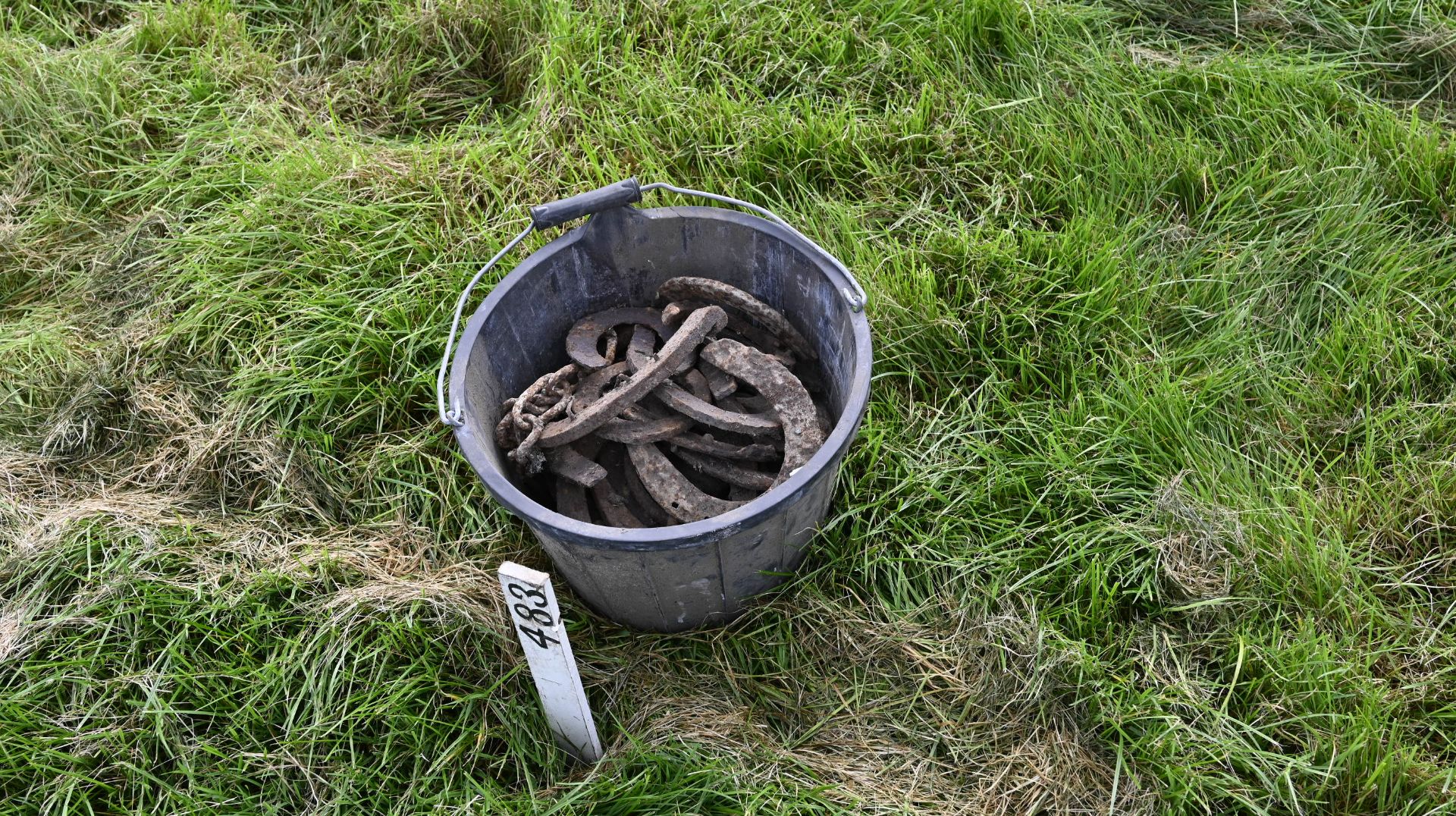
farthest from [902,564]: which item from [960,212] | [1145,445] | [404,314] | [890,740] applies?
[404,314]

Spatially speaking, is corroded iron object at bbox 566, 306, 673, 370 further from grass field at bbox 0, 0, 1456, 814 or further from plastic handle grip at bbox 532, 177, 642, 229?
grass field at bbox 0, 0, 1456, 814

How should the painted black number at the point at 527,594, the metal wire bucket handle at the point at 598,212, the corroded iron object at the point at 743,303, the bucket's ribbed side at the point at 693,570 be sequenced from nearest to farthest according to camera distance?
the painted black number at the point at 527,594 → the bucket's ribbed side at the point at 693,570 → the metal wire bucket handle at the point at 598,212 → the corroded iron object at the point at 743,303

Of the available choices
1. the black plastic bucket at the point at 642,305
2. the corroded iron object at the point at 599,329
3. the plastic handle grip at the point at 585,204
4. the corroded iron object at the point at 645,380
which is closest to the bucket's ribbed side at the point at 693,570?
the black plastic bucket at the point at 642,305

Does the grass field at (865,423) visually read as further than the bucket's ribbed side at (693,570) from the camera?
Yes

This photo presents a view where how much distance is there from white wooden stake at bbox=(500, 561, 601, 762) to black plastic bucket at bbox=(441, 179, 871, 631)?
165mm

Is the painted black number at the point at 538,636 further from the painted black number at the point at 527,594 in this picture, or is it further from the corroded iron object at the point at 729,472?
the corroded iron object at the point at 729,472

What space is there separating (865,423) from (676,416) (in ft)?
2.01

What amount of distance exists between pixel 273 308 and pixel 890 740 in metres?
2.30

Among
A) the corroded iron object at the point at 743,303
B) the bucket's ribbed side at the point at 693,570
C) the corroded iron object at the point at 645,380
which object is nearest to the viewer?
the bucket's ribbed side at the point at 693,570

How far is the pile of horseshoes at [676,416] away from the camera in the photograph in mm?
2562

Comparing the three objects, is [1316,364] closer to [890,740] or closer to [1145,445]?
[1145,445]

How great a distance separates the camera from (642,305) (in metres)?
2.99

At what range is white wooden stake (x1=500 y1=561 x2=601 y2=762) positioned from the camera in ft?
6.73

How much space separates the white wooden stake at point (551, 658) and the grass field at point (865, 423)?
0.09 m
